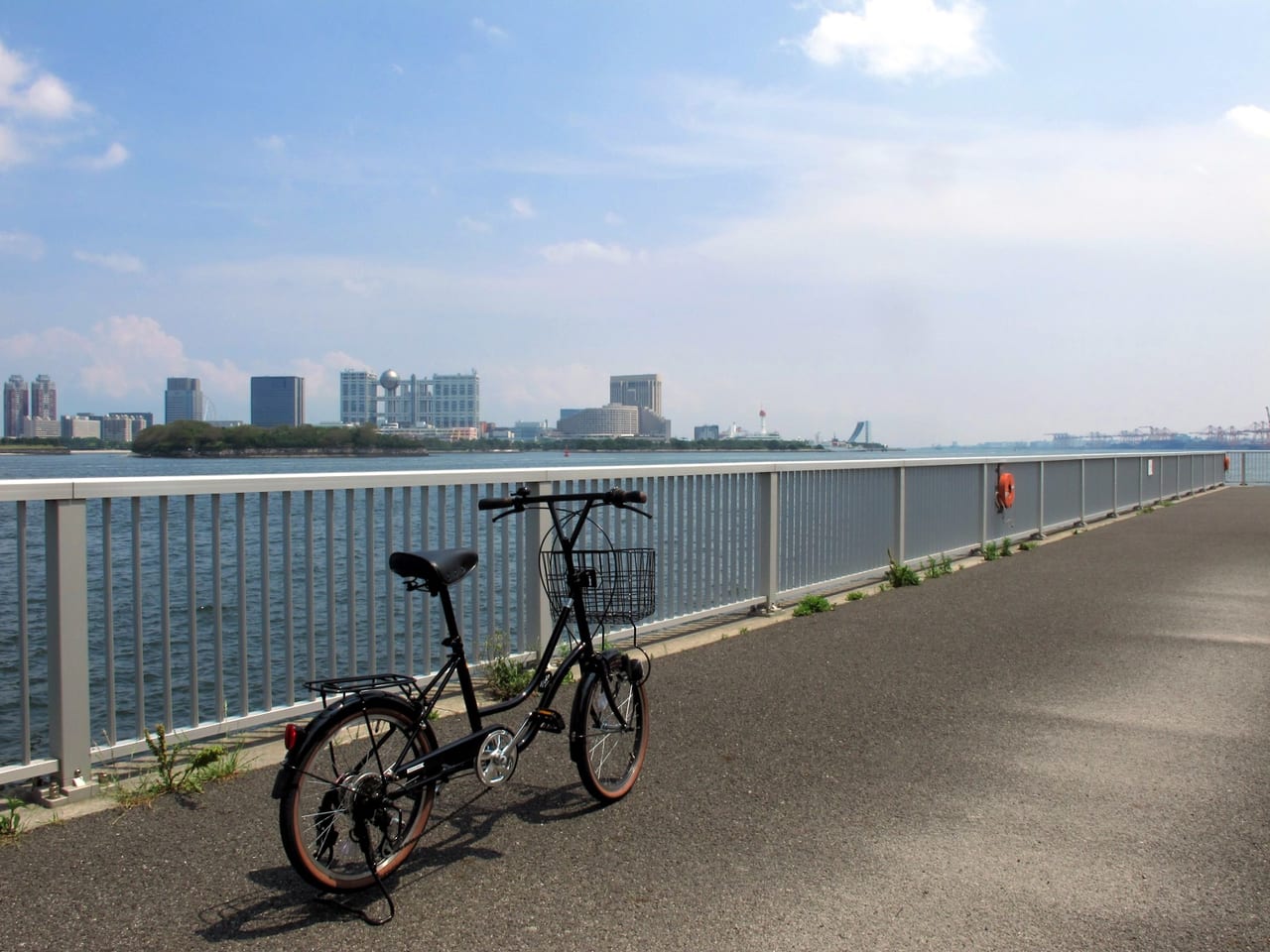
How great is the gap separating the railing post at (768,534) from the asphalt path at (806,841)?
2347 millimetres

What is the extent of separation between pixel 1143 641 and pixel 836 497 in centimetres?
324

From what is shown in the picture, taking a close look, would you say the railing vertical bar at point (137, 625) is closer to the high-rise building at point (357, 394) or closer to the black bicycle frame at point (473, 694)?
the black bicycle frame at point (473, 694)

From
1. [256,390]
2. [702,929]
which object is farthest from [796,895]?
[256,390]

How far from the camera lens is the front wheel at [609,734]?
421 cm

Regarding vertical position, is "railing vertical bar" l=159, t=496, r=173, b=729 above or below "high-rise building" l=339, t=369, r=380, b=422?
below

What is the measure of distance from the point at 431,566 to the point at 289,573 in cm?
184

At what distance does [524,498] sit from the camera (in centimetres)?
436

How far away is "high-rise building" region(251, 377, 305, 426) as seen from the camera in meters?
43.4

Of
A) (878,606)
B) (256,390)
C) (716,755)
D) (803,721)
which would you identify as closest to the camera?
(716,755)

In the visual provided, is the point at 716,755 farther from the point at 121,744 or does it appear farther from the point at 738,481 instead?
the point at 738,481

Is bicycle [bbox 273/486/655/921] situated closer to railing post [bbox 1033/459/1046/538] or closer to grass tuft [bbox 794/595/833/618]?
grass tuft [bbox 794/595/833/618]

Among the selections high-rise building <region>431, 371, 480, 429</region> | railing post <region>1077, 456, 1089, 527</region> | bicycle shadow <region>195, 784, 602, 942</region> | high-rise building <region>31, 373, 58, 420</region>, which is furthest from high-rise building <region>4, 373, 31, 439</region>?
bicycle shadow <region>195, 784, 602, 942</region>

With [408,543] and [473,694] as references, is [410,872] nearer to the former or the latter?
[473,694]

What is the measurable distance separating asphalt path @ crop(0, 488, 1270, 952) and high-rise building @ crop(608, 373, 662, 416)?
54156 millimetres
